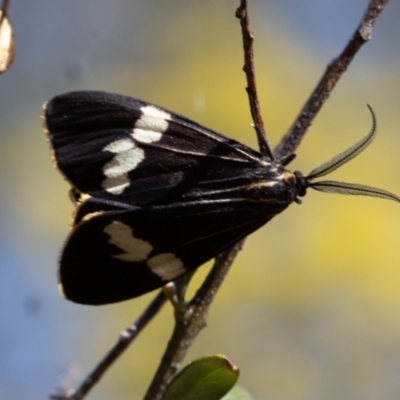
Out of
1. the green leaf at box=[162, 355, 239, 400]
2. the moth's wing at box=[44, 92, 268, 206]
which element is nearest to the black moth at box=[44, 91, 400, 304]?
the moth's wing at box=[44, 92, 268, 206]

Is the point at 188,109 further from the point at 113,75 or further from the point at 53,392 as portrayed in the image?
the point at 53,392

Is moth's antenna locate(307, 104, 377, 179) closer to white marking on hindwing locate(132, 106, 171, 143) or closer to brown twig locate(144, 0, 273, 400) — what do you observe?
brown twig locate(144, 0, 273, 400)

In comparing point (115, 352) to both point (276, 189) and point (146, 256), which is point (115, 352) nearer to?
point (146, 256)

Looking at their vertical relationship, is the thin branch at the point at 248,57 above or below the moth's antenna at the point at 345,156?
above

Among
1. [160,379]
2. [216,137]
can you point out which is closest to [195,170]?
[216,137]

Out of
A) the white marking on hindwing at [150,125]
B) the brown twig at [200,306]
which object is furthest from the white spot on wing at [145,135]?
the brown twig at [200,306]

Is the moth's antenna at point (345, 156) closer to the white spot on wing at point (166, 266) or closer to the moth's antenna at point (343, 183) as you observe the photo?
the moth's antenna at point (343, 183)
